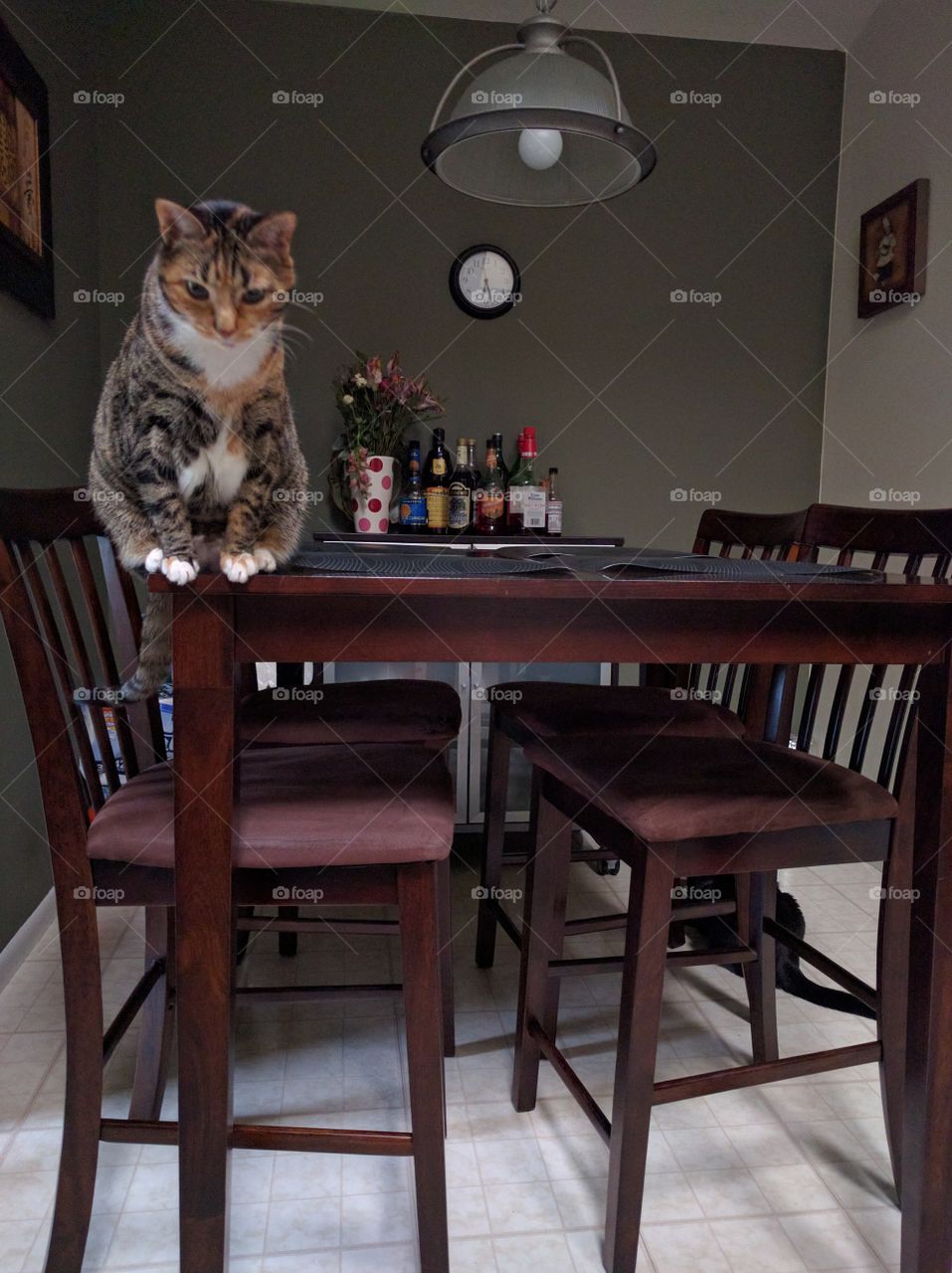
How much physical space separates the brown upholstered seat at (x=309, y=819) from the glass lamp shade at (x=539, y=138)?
1.12 m

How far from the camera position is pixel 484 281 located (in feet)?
10.1

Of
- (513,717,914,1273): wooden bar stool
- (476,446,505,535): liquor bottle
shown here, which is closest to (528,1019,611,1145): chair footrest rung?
(513,717,914,1273): wooden bar stool

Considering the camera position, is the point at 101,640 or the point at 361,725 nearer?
the point at 101,640

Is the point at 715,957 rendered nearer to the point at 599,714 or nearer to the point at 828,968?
the point at 828,968

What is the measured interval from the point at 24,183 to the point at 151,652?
1461 mm

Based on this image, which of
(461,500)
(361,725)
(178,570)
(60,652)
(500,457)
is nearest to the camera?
(178,570)

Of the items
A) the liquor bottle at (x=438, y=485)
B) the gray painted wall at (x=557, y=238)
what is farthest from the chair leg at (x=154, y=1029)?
the gray painted wall at (x=557, y=238)

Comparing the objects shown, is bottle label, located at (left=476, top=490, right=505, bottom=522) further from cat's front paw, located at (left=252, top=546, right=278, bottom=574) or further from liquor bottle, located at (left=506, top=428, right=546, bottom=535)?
cat's front paw, located at (left=252, top=546, right=278, bottom=574)

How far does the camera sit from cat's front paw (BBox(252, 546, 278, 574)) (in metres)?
0.95

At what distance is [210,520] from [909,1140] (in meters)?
1.21

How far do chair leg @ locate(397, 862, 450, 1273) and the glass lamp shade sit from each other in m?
1.25

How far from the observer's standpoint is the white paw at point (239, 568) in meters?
0.90

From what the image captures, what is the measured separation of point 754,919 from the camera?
1.56 m

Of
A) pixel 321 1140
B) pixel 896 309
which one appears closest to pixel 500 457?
pixel 896 309
